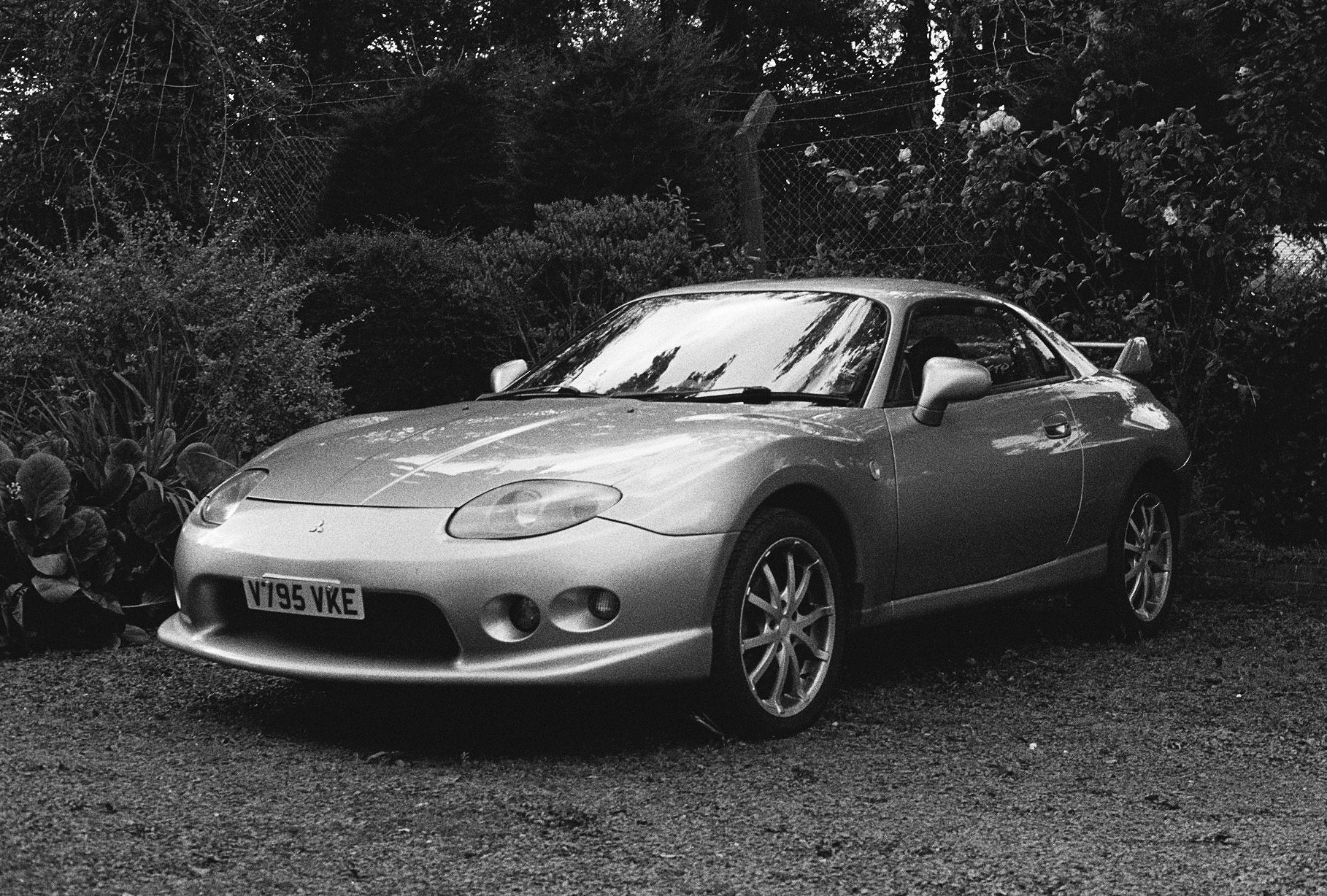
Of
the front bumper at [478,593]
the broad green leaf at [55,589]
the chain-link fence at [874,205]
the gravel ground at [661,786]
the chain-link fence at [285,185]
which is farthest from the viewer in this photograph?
the chain-link fence at [285,185]

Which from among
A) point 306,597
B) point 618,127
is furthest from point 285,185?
point 306,597

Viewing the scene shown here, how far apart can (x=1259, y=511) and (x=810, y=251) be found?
3.39 metres

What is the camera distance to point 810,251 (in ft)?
34.7

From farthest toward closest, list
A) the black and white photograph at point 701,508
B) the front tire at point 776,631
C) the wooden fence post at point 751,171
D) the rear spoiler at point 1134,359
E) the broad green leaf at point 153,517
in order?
the wooden fence post at point 751,171
the rear spoiler at point 1134,359
the broad green leaf at point 153,517
the front tire at point 776,631
the black and white photograph at point 701,508

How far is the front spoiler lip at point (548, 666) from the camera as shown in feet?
14.0

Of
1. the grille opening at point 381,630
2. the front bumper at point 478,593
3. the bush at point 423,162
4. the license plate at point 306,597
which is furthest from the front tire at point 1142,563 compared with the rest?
the bush at point 423,162

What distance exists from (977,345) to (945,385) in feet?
2.84

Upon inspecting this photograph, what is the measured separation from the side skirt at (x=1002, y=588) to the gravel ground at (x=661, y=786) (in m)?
0.31

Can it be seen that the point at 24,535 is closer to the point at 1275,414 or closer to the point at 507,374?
the point at 507,374

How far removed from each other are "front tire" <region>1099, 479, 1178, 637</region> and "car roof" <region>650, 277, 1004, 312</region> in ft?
3.57

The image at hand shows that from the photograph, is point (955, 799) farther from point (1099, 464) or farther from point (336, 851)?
point (1099, 464)

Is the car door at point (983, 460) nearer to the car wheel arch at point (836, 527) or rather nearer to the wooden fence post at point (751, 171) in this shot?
the car wheel arch at point (836, 527)

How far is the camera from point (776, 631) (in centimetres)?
470

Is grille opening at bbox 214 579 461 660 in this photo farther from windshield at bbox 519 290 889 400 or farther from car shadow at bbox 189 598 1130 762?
windshield at bbox 519 290 889 400
